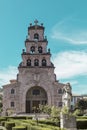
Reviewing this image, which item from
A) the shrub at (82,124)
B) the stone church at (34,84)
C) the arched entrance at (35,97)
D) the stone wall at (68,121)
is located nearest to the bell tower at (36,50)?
the stone church at (34,84)

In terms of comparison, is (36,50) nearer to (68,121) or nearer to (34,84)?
(34,84)

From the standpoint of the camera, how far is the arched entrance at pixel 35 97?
193 feet

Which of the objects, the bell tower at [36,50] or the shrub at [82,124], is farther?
the bell tower at [36,50]

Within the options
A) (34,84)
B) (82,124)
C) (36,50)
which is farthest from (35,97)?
(82,124)

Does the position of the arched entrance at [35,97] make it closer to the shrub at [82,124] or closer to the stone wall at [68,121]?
the shrub at [82,124]

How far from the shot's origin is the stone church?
5756cm

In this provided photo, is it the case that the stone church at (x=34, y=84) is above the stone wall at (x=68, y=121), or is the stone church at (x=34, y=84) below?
above

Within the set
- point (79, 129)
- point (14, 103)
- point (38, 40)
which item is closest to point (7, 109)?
point (14, 103)

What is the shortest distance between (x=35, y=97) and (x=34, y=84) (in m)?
2.65

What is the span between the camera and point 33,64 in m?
58.7

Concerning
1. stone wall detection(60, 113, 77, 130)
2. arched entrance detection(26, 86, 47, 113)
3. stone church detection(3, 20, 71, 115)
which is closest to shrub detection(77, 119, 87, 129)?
stone wall detection(60, 113, 77, 130)

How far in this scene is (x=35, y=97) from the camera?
58906 millimetres

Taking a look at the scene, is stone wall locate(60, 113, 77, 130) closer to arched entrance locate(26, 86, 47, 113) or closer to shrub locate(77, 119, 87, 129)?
shrub locate(77, 119, 87, 129)

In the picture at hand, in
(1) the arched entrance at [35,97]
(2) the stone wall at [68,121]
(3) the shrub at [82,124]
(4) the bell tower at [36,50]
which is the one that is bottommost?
(3) the shrub at [82,124]
